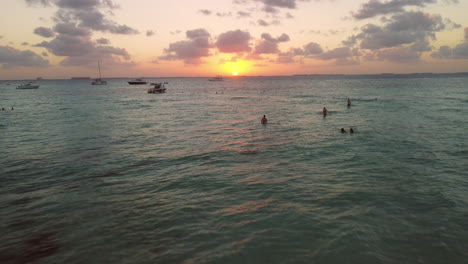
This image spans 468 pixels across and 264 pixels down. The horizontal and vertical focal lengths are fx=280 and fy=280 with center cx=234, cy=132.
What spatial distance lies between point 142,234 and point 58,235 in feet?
10.4

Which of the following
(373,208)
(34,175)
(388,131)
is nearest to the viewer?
(373,208)

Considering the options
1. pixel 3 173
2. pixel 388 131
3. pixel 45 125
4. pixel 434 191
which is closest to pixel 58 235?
pixel 3 173

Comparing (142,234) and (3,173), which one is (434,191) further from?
(3,173)

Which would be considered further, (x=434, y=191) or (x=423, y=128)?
(x=423, y=128)

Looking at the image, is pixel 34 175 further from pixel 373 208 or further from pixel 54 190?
pixel 373 208

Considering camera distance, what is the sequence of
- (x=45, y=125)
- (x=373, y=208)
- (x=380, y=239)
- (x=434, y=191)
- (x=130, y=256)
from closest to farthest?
1. (x=130, y=256)
2. (x=380, y=239)
3. (x=373, y=208)
4. (x=434, y=191)
5. (x=45, y=125)

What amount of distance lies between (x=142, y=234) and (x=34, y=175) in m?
11.3

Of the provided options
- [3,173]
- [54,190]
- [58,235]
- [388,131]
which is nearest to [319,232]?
[58,235]

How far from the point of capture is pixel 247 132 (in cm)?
3094

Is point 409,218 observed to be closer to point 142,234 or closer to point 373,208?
point 373,208

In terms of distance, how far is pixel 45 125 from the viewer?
38.1 m

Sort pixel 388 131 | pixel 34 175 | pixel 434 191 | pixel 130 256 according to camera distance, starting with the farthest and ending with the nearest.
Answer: pixel 388 131 → pixel 34 175 → pixel 434 191 → pixel 130 256

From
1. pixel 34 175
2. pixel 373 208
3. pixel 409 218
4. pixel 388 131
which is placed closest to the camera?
pixel 409 218

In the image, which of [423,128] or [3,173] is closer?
[3,173]
